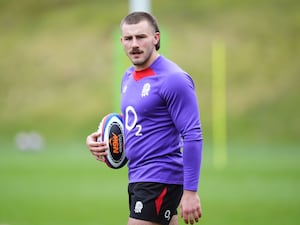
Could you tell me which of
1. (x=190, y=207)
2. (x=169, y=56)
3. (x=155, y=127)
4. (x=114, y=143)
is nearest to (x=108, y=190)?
(x=114, y=143)

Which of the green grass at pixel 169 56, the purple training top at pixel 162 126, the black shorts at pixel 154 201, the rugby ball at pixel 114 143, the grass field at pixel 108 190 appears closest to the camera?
the purple training top at pixel 162 126

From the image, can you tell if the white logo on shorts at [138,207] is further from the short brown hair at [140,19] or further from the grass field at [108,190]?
the grass field at [108,190]

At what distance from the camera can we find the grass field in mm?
10812

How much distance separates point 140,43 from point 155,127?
1.82ft

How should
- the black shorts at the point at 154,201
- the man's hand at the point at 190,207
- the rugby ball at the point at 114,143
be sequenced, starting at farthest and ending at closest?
1. the rugby ball at the point at 114,143
2. the black shorts at the point at 154,201
3. the man's hand at the point at 190,207

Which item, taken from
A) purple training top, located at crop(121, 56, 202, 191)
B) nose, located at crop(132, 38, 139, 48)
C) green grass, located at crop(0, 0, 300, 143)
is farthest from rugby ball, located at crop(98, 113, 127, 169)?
green grass, located at crop(0, 0, 300, 143)

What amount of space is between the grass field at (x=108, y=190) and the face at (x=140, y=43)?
5027mm

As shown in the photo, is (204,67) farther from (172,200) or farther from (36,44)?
(172,200)

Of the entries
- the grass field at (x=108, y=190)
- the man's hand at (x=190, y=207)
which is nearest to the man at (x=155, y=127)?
the man's hand at (x=190, y=207)

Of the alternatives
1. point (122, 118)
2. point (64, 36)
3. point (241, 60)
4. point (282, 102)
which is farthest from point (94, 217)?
point (64, 36)

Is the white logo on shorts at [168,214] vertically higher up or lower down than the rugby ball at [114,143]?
lower down

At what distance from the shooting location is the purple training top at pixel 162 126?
5207 mm

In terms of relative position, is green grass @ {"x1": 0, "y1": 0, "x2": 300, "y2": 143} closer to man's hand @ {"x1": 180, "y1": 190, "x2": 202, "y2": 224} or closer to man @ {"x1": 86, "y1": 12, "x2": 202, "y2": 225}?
man @ {"x1": 86, "y1": 12, "x2": 202, "y2": 225}

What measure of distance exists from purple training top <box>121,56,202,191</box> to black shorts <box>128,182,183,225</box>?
0.15ft
